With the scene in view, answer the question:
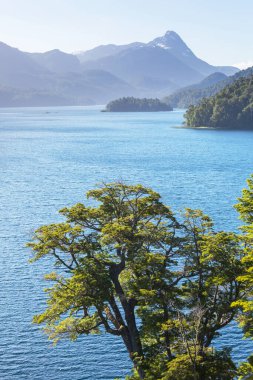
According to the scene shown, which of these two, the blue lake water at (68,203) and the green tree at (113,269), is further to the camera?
the blue lake water at (68,203)

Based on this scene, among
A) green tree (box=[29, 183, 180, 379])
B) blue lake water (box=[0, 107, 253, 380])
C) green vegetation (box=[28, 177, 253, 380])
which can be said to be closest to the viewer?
green vegetation (box=[28, 177, 253, 380])

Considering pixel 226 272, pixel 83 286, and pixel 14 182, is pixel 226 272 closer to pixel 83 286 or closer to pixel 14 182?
pixel 83 286

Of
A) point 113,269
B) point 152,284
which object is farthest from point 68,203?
point 152,284

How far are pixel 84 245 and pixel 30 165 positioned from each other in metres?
133

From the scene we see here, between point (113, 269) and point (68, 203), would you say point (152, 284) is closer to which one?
point (113, 269)

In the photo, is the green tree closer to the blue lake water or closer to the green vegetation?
the green vegetation

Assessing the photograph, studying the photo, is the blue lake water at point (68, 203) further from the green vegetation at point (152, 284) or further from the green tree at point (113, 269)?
the green vegetation at point (152, 284)

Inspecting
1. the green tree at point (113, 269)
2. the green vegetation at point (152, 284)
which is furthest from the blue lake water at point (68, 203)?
the green vegetation at point (152, 284)

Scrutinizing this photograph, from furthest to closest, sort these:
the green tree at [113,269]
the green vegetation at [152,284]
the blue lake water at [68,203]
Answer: the blue lake water at [68,203], the green tree at [113,269], the green vegetation at [152,284]

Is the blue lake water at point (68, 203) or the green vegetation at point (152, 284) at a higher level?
the green vegetation at point (152, 284)

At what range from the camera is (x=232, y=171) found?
15125cm

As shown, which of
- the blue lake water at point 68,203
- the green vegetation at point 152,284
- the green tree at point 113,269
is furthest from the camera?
the blue lake water at point 68,203

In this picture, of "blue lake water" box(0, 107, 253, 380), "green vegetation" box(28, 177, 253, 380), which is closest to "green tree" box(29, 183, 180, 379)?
"green vegetation" box(28, 177, 253, 380)

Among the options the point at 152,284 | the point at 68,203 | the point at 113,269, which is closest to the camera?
the point at 152,284
